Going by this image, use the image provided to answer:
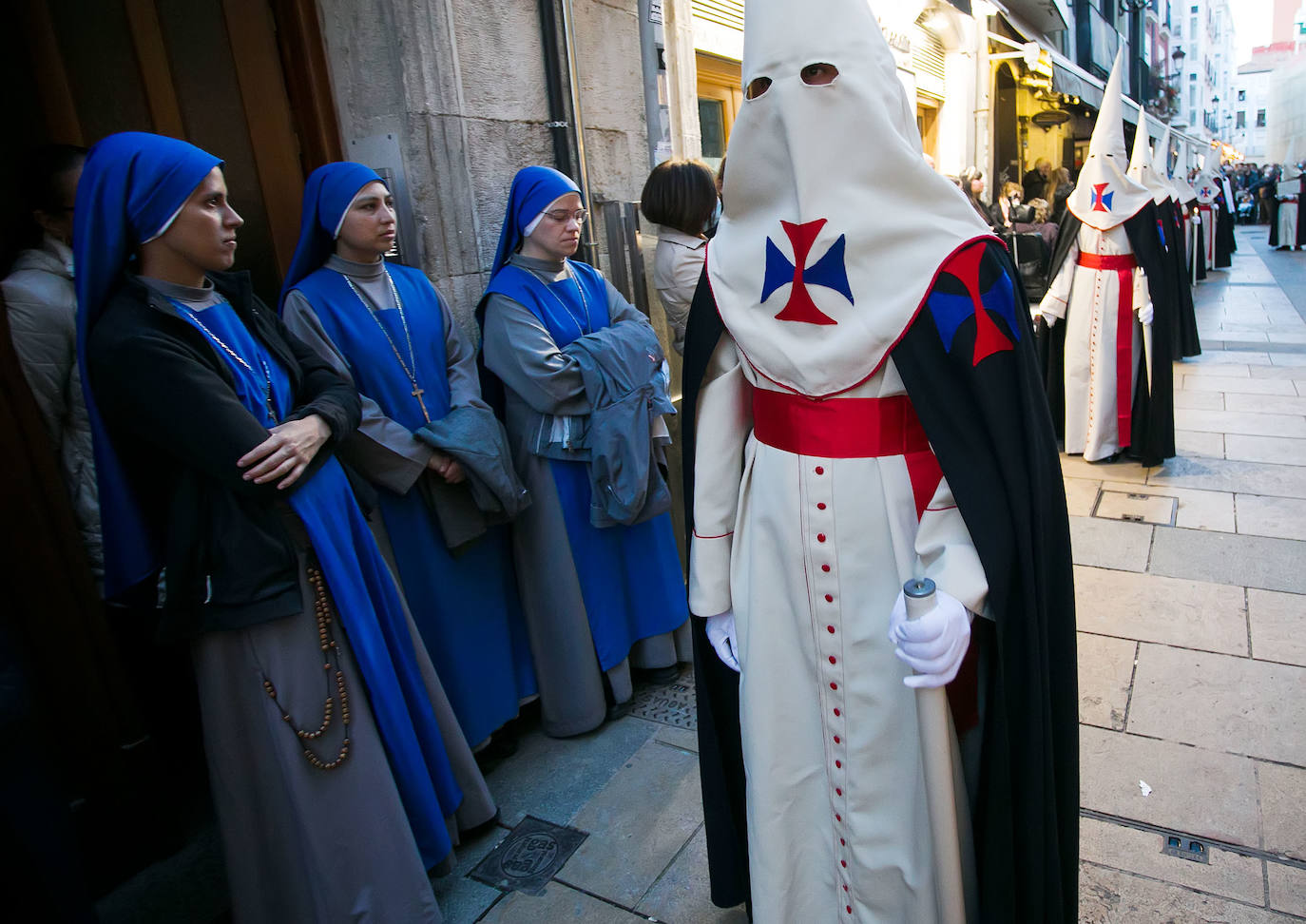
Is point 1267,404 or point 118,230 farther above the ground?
point 118,230

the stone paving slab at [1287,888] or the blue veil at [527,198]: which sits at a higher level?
the blue veil at [527,198]

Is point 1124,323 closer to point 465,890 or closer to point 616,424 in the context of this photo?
point 616,424

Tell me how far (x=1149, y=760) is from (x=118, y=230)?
331 centimetres

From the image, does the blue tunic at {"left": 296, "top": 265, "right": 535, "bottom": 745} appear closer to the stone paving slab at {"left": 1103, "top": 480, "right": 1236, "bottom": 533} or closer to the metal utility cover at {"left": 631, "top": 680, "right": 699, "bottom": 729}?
the metal utility cover at {"left": 631, "top": 680, "right": 699, "bottom": 729}

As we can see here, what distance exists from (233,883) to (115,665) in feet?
2.97

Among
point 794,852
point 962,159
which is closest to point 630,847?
point 794,852

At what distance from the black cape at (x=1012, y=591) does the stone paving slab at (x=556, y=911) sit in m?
1.07

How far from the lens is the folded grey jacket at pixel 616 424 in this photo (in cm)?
312

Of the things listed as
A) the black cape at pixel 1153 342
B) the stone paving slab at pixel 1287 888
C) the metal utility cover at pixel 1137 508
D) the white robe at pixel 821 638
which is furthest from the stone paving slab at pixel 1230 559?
the white robe at pixel 821 638

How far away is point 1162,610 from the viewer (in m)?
3.82

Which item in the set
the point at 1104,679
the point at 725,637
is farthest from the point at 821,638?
the point at 1104,679

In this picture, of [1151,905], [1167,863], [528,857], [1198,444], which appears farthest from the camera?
[1198,444]

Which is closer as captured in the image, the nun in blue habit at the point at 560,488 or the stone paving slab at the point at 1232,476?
the nun in blue habit at the point at 560,488

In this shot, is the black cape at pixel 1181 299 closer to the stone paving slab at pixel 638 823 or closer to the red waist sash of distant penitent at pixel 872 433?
the stone paving slab at pixel 638 823
